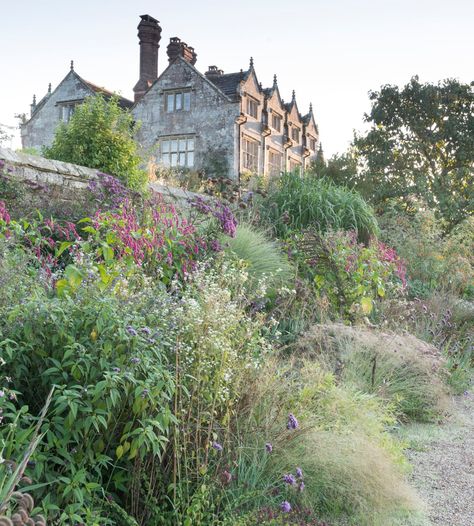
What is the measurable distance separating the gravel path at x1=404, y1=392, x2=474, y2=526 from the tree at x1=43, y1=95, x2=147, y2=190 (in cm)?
605

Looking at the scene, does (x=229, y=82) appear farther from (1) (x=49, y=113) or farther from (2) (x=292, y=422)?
(2) (x=292, y=422)

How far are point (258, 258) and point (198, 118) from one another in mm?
20055

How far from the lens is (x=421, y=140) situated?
2589 cm

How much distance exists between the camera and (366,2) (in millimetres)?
7363

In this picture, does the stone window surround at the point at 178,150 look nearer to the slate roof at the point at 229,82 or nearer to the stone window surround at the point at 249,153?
the stone window surround at the point at 249,153

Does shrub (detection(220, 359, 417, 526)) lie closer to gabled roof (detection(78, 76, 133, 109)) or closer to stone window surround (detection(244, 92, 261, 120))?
stone window surround (detection(244, 92, 261, 120))

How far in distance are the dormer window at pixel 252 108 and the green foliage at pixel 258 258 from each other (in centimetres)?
2018

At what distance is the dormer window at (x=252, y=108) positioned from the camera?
26.0 meters

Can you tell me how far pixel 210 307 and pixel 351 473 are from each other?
3.81 ft

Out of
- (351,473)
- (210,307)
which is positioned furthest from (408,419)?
(210,307)

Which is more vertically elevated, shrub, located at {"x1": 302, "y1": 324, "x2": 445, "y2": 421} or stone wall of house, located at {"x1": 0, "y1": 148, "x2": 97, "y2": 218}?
stone wall of house, located at {"x1": 0, "y1": 148, "x2": 97, "y2": 218}

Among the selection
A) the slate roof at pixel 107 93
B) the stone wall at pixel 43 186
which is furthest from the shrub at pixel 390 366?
the slate roof at pixel 107 93

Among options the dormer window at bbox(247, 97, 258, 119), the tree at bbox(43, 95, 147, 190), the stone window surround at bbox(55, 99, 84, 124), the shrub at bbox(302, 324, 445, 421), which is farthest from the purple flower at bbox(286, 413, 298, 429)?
the stone window surround at bbox(55, 99, 84, 124)

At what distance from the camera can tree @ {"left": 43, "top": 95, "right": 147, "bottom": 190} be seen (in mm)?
9523
